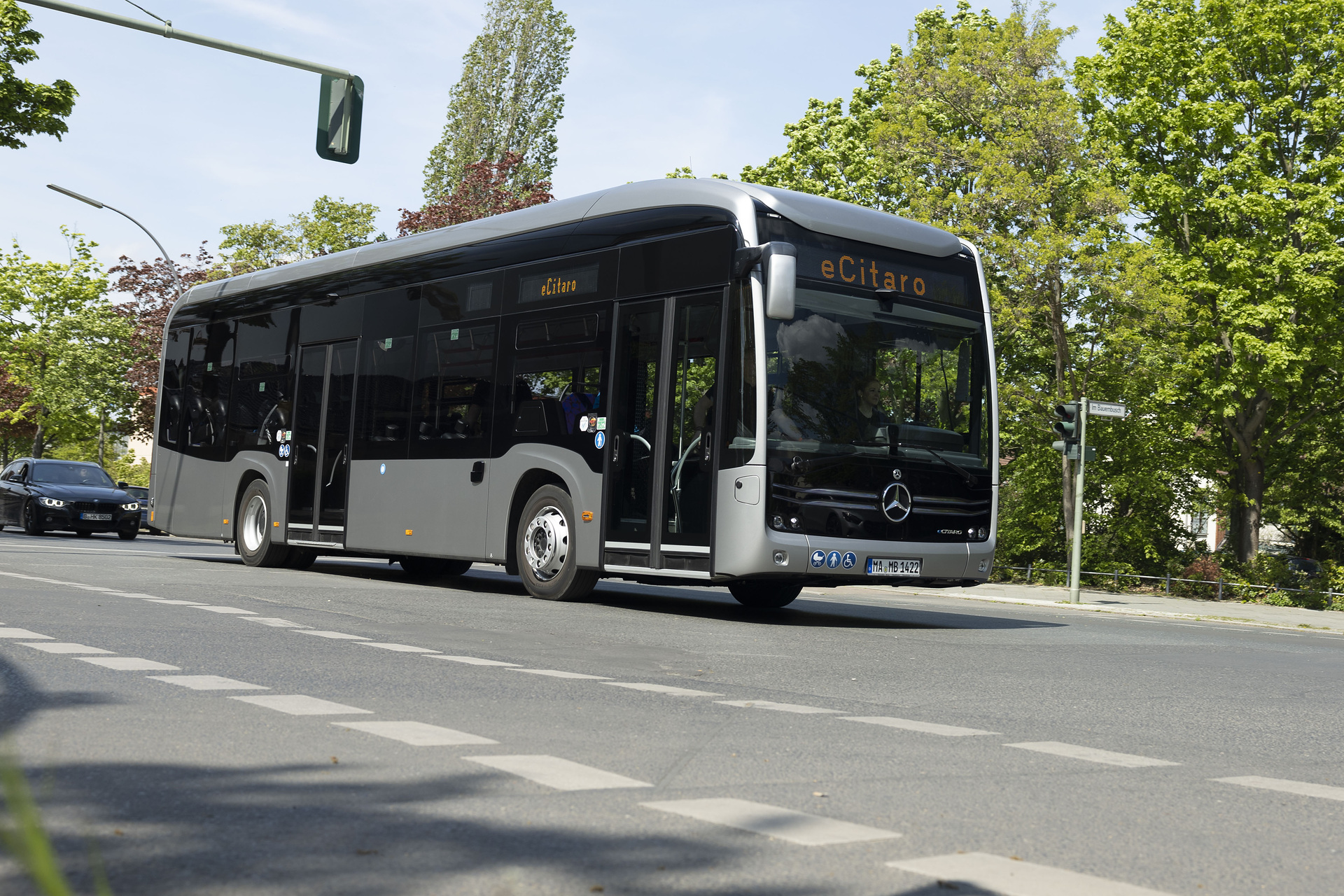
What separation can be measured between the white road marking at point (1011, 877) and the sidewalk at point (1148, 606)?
55.5 ft

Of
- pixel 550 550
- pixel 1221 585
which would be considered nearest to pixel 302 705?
pixel 550 550

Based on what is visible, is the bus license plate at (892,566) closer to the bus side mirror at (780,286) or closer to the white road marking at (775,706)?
the bus side mirror at (780,286)

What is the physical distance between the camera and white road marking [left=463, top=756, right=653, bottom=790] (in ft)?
14.7

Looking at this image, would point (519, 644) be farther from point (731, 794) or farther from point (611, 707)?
point (731, 794)

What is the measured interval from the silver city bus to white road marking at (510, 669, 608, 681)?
158 inches

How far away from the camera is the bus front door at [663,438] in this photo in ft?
39.9

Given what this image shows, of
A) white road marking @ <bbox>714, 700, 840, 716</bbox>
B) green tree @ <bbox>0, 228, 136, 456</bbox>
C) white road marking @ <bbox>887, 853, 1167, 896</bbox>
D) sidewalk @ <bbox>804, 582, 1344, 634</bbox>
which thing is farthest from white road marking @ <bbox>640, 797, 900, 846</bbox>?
green tree @ <bbox>0, 228, 136, 456</bbox>

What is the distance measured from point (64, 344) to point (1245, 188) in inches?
1676

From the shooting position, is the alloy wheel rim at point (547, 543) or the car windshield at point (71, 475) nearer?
the alloy wheel rim at point (547, 543)

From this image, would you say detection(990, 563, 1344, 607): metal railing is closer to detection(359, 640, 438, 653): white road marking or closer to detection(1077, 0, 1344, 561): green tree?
detection(1077, 0, 1344, 561): green tree

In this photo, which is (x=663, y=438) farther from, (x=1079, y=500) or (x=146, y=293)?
(x=146, y=293)

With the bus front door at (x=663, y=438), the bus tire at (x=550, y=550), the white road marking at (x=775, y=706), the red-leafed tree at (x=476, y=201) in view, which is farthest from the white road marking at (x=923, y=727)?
the red-leafed tree at (x=476, y=201)

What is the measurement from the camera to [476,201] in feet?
139

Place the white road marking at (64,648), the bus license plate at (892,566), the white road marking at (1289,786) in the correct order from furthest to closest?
the bus license plate at (892,566) → the white road marking at (64,648) → the white road marking at (1289,786)
